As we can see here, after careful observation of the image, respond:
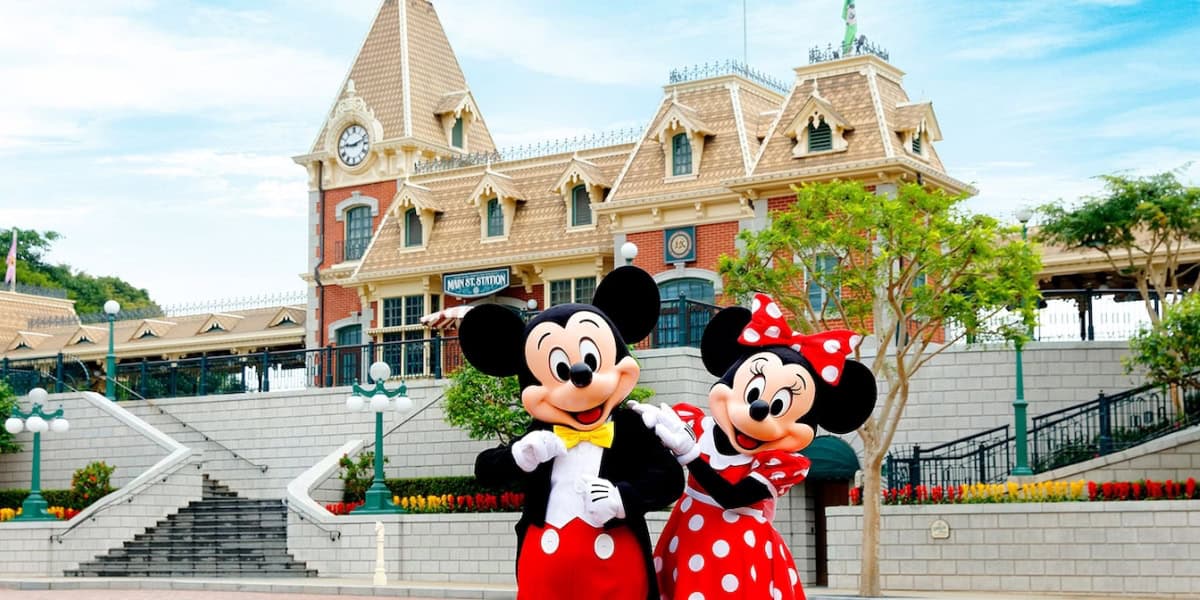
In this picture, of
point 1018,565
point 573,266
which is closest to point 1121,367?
point 1018,565

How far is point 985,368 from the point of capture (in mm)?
26109

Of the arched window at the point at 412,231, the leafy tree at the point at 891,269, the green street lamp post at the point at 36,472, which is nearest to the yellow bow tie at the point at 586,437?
the leafy tree at the point at 891,269

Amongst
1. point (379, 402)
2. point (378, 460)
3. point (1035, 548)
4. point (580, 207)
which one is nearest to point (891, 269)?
point (1035, 548)

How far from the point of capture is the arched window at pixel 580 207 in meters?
35.0

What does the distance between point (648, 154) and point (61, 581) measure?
14.9 metres

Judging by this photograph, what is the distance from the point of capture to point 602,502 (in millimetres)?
9945

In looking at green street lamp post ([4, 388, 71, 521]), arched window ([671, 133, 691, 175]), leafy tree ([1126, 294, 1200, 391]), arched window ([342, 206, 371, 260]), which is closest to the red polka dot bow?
leafy tree ([1126, 294, 1200, 391])

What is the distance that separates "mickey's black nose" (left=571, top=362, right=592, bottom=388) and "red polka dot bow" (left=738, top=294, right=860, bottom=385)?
1495 millimetres

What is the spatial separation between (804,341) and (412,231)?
2709 cm

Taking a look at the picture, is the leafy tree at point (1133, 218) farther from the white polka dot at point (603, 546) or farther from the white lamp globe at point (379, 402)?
the white polka dot at point (603, 546)

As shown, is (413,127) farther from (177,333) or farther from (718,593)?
(718,593)

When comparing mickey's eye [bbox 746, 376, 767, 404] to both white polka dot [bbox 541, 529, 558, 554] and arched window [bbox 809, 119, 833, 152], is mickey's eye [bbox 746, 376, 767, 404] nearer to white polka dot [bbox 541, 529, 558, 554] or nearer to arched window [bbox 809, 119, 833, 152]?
white polka dot [bbox 541, 529, 558, 554]

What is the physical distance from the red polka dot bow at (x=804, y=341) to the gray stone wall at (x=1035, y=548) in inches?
427

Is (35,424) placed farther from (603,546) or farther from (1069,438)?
(603,546)
